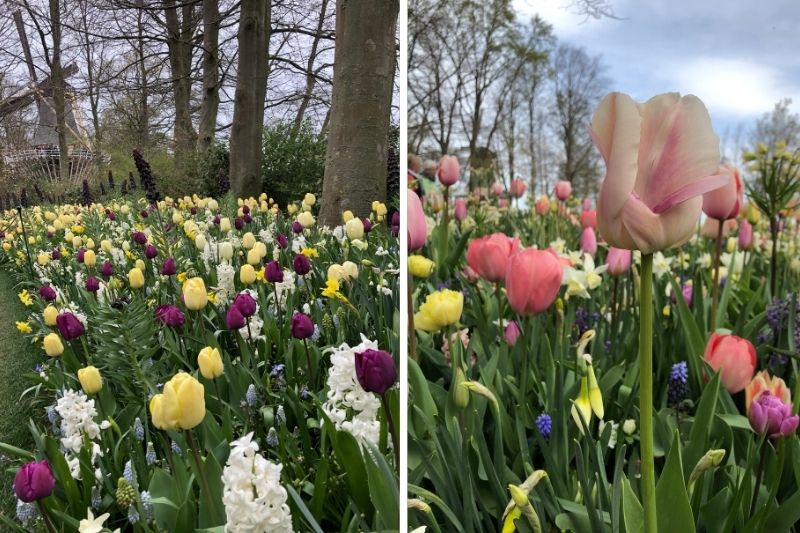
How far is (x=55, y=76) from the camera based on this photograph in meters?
0.90

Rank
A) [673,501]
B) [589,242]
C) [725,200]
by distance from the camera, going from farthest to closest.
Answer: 1. [589,242]
2. [725,200]
3. [673,501]

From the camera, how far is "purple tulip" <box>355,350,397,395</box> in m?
0.69

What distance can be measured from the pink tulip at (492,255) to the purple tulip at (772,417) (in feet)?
1.32

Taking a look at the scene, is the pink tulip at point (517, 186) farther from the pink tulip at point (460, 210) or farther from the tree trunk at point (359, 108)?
the tree trunk at point (359, 108)

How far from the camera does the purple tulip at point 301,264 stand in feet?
3.60

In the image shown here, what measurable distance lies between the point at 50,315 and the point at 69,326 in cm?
4

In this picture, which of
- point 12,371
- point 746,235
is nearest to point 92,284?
point 12,371

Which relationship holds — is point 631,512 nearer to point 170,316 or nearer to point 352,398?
point 352,398

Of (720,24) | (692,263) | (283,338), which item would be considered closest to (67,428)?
(283,338)

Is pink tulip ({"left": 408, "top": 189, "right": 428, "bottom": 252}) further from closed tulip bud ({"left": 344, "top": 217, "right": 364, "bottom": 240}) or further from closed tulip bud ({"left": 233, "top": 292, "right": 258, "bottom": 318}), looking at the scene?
closed tulip bud ({"left": 233, "top": 292, "right": 258, "bottom": 318})

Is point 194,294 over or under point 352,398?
over

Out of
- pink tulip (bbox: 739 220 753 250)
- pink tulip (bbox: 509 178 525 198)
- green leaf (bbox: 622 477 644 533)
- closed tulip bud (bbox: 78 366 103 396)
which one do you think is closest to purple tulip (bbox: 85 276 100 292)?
closed tulip bud (bbox: 78 366 103 396)

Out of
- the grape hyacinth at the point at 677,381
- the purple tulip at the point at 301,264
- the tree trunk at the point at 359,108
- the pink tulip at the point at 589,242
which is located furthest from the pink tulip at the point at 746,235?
the purple tulip at the point at 301,264

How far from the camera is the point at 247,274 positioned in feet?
3.75
